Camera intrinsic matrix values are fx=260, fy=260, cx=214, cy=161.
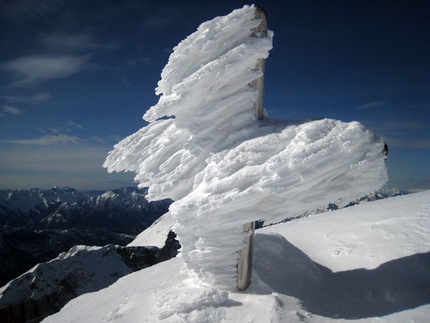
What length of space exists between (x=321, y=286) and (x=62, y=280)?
75128 mm

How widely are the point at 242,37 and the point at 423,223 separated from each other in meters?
6.88

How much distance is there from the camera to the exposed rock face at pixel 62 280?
5638 centimetres

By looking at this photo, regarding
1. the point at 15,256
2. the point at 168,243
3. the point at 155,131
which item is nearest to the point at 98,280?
the point at 168,243

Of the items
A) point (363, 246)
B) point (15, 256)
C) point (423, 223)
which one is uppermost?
point (423, 223)

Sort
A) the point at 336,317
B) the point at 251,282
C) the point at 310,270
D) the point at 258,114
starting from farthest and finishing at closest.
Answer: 1. the point at 310,270
2. the point at 251,282
3. the point at 258,114
4. the point at 336,317

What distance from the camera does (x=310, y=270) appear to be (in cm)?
618

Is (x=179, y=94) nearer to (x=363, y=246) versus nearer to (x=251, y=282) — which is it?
(x=251, y=282)

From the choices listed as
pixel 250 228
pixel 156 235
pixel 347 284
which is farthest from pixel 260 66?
pixel 156 235

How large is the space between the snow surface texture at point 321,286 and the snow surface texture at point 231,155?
83 cm

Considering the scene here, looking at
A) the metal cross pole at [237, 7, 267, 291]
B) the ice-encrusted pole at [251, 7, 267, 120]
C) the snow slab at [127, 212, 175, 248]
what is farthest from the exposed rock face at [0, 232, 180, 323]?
the ice-encrusted pole at [251, 7, 267, 120]

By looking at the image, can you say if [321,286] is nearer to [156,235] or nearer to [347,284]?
[347,284]

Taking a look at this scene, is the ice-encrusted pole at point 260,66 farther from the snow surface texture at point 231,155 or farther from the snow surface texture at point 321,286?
the snow surface texture at point 321,286

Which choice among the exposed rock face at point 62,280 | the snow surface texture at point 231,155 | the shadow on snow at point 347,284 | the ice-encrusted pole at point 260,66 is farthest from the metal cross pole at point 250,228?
the exposed rock face at point 62,280

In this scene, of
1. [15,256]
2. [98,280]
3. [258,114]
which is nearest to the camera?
[258,114]
